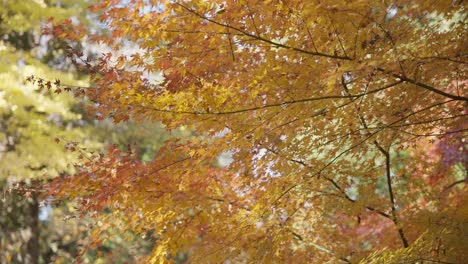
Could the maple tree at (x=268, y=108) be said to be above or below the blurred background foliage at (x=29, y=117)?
below

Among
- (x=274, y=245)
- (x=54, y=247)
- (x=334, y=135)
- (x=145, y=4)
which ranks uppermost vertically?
(x=54, y=247)

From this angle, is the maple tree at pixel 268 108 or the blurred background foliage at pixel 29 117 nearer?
the maple tree at pixel 268 108

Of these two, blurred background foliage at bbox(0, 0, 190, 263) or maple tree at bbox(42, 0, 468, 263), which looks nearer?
maple tree at bbox(42, 0, 468, 263)

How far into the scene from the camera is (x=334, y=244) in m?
5.84

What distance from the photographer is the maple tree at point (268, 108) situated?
3367 mm

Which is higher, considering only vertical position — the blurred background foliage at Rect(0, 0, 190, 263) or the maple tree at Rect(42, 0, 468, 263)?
the blurred background foliage at Rect(0, 0, 190, 263)

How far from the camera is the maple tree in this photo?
337cm

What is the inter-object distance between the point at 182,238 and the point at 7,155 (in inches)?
179

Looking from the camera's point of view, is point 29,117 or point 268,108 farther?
point 29,117

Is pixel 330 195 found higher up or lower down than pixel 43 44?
lower down

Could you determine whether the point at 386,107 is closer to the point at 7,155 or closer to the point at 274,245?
the point at 274,245

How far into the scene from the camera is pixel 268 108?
3.38m

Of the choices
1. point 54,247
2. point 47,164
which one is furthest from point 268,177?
point 54,247

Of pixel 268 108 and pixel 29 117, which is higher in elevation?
pixel 29 117
